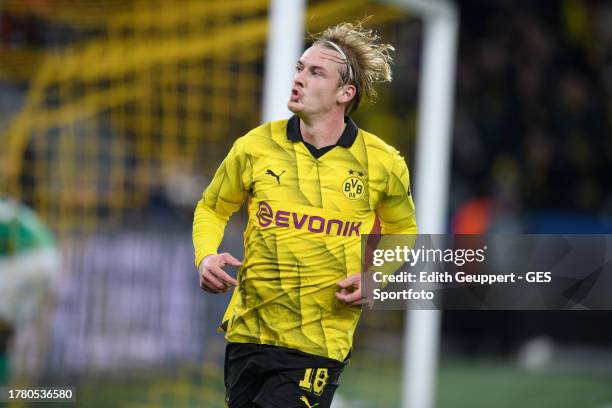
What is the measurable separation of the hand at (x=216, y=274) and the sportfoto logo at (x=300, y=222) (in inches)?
7.8

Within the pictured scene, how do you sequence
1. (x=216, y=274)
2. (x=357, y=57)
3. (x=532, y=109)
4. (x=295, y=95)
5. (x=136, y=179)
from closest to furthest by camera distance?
(x=216, y=274), (x=295, y=95), (x=357, y=57), (x=136, y=179), (x=532, y=109)

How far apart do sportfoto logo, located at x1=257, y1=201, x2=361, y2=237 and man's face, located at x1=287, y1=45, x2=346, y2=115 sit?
34cm

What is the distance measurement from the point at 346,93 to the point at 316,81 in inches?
5.3

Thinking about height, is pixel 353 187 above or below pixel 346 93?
below

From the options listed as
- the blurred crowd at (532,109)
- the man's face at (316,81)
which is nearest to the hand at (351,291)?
the man's face at (316,81)

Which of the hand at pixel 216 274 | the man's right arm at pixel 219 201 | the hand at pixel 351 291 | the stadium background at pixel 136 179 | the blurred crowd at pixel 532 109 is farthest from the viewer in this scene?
the blurred crowd at pixel 532 109

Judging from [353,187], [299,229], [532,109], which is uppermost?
[532,109]

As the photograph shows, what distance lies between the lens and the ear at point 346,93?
3471 millimetres

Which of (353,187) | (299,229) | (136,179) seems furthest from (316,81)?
(136,179)

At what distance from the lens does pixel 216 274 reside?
329 cm

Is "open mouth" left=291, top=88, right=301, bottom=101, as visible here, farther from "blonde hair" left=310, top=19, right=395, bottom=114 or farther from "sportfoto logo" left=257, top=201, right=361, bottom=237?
"sportfoto logo" left=257, top=201, right=361, bottom=237

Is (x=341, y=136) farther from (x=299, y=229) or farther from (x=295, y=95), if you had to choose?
(x=299, y=229)

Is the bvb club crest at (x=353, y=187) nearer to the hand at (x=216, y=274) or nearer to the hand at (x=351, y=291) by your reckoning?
the hand at (x=351, y=291)

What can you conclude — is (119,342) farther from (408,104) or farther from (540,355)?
(540,355)
